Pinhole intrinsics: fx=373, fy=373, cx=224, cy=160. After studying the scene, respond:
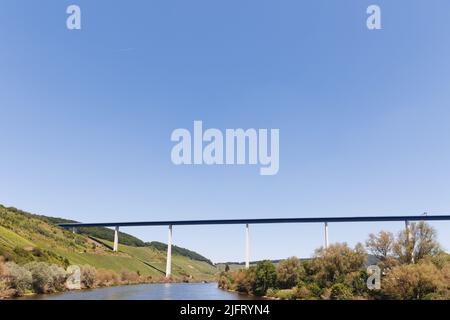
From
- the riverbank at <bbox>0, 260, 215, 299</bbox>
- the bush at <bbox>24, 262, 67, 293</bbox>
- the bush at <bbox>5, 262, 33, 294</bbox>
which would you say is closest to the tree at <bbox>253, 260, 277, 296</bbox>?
the riverbank at <bbox>0, 260, 215, 299</bbox>

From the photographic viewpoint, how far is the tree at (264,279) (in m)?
62.5

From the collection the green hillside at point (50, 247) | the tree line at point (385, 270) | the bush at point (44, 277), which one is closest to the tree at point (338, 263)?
the tree line at point (385, 270)

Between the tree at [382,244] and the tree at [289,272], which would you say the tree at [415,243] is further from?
the tree at [289,272]

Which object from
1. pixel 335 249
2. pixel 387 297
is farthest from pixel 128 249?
pixel 387 297

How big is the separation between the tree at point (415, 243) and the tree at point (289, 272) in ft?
59.6

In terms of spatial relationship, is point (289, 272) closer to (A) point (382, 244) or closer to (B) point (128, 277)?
(A) point (382, 244)

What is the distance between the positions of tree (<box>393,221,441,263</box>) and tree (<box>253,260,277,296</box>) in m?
23.6

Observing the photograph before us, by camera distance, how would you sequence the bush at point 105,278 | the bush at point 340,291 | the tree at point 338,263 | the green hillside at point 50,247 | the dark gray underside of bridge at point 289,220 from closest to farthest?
the bush at point 340,291, the tree at point 338,263, the green hillside at point 50,247, the bush at point 105,278, the dark gray underside of bridge at point 289,220

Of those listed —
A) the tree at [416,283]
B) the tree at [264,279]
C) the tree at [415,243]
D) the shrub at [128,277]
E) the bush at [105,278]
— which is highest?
the tree at [415,243]

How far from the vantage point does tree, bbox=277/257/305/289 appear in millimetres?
59469

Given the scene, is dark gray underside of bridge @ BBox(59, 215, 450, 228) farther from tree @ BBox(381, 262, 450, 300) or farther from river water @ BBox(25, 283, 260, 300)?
tree @ BBox(381, 262, 450, 300)

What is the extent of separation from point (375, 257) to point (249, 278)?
28945mm

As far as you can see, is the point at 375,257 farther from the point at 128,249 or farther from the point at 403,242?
the point at 128,249
